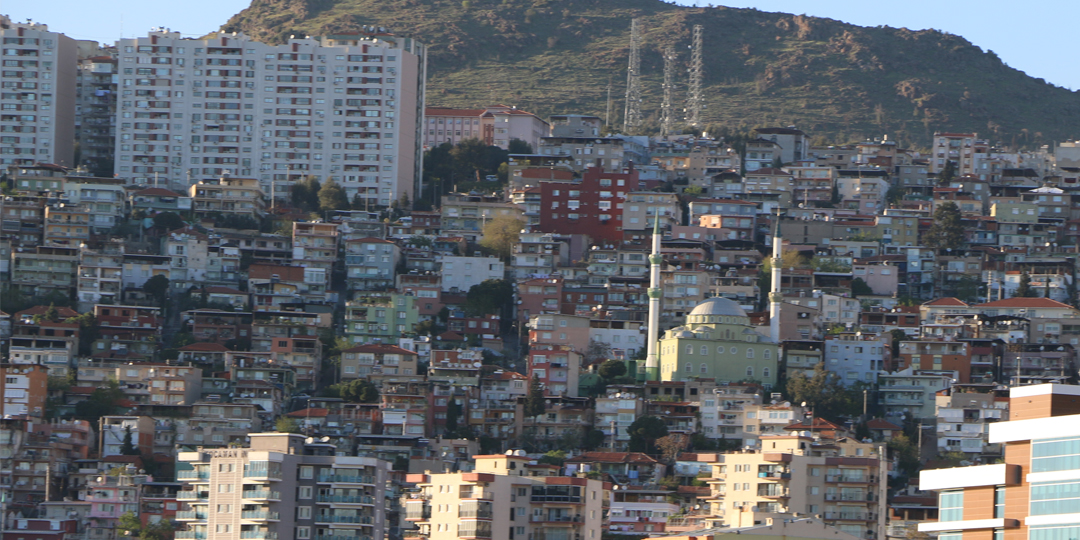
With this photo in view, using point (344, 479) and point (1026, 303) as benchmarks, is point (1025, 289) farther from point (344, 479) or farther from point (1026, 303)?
point (344, 479)

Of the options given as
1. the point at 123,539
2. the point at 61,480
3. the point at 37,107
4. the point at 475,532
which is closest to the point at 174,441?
the point at 61,480

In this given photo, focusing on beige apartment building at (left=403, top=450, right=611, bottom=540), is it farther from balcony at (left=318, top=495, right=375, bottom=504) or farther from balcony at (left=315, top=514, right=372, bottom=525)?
balcony at (left=318, top=495, right=375, bottom=504)

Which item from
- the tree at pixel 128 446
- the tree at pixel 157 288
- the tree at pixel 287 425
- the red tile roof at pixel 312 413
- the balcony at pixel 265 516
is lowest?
the tree at pixel 128 446

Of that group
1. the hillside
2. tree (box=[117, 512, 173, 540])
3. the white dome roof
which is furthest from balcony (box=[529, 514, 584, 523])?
the hillside

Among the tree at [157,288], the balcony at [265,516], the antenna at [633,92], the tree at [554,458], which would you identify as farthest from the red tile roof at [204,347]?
the antenna at [633,92]

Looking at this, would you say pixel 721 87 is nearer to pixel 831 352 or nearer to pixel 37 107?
pixel 37 107

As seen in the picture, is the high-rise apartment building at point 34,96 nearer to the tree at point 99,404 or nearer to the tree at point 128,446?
the tree at point 99,404
